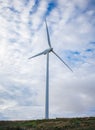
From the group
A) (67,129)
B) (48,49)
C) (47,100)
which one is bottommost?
(67,129)

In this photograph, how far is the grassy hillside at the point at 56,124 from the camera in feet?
164

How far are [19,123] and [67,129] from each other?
1273cm

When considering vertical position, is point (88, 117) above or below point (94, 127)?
above

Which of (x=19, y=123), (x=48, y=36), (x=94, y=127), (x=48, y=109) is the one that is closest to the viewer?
(x=94, y=127)

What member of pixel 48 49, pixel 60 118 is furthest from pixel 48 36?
pixel 60 118

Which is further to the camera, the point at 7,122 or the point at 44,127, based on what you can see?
the point at 7,122

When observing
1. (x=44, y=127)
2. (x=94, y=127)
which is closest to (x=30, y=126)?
(x=44, y=127)

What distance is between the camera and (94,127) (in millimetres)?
48219

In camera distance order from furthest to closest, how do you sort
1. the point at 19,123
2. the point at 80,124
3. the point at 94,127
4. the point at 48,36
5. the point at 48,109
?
the point at 48,36 < the point at 48,109 < the point at 19,123 < the point at 80,124 < the point at 94,127

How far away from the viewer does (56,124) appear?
53156mm

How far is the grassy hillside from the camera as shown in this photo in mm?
49844

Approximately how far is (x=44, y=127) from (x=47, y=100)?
15.4 metres

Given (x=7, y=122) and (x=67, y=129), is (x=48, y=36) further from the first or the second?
(x=67, y=129)

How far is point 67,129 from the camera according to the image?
48.6 metres
